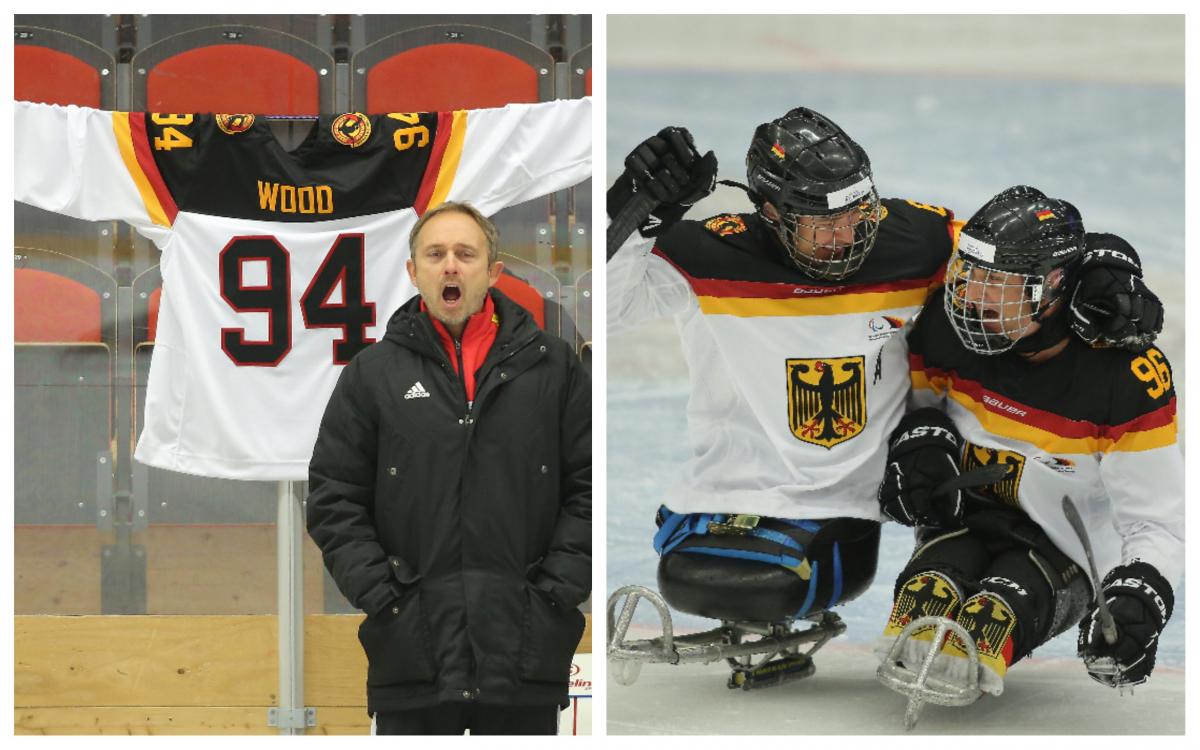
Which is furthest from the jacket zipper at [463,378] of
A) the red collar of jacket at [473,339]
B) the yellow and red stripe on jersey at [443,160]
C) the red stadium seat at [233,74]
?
the red stadium seat at [233,74]

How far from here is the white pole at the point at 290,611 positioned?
3137mm

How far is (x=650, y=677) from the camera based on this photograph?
8.77ft

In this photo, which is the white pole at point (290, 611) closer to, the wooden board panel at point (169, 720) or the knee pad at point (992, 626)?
the wooden board panel at point (169, 720)

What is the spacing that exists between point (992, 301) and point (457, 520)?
3.01 ft

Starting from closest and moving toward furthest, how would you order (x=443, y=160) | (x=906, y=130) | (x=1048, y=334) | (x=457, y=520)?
1. (x=457, y=520)
2. (x=1048, y=334)
3. (x=443, y=160)
4. (x=906, y=130)

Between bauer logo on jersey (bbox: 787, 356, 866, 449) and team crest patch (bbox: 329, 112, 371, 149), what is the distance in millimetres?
1026

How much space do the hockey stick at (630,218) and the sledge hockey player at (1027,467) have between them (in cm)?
51

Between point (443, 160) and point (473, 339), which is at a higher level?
point (443, 160)

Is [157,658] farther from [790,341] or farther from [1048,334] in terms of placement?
[1048,334]

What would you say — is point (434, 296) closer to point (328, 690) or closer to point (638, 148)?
point (638, 148)

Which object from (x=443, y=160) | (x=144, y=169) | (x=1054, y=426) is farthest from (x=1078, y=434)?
(x=144, y=169)

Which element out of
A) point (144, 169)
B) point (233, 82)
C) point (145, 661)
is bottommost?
point (145, 661)

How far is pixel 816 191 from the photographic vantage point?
2.43 meters

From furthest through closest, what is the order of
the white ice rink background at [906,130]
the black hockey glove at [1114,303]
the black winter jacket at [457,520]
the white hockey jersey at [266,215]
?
the white hockey jersey at [266,215] → the white ice rink background at [906,130] → the black hockey glove at [1114,303] → the black winter jacket at [457,520]
